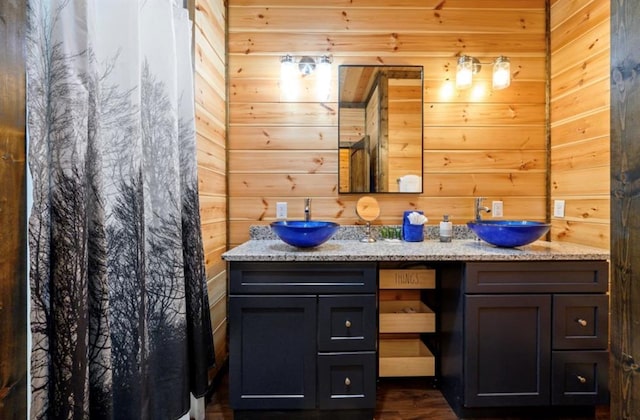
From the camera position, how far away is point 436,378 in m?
1.94

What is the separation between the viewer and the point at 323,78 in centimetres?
215

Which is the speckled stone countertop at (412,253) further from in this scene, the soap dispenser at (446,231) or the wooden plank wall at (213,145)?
the wooden plank wall at (213,145)

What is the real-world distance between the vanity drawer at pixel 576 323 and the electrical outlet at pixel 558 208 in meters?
0.72

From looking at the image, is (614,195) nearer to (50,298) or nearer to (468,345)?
(468,345)

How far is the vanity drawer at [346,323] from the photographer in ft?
5.09

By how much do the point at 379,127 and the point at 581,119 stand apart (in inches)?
48.9

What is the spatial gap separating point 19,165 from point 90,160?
18 centimetres

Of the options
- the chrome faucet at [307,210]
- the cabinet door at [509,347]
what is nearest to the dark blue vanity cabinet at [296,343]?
the cabinet door at [509,347]

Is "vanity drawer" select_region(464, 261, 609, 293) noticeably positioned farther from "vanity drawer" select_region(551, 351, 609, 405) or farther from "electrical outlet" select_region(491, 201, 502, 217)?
"electrical outlet" select_region(491, 201, 502, 217)

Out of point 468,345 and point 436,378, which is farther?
point 436,378

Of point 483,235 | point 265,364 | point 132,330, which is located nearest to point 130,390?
point 132,330

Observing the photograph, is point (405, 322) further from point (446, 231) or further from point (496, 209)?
point (496, 209)

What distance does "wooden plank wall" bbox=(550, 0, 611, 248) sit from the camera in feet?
5.94

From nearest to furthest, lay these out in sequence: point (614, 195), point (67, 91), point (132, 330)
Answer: point (614, 195)
point (67, 91)
point (132, 330)
